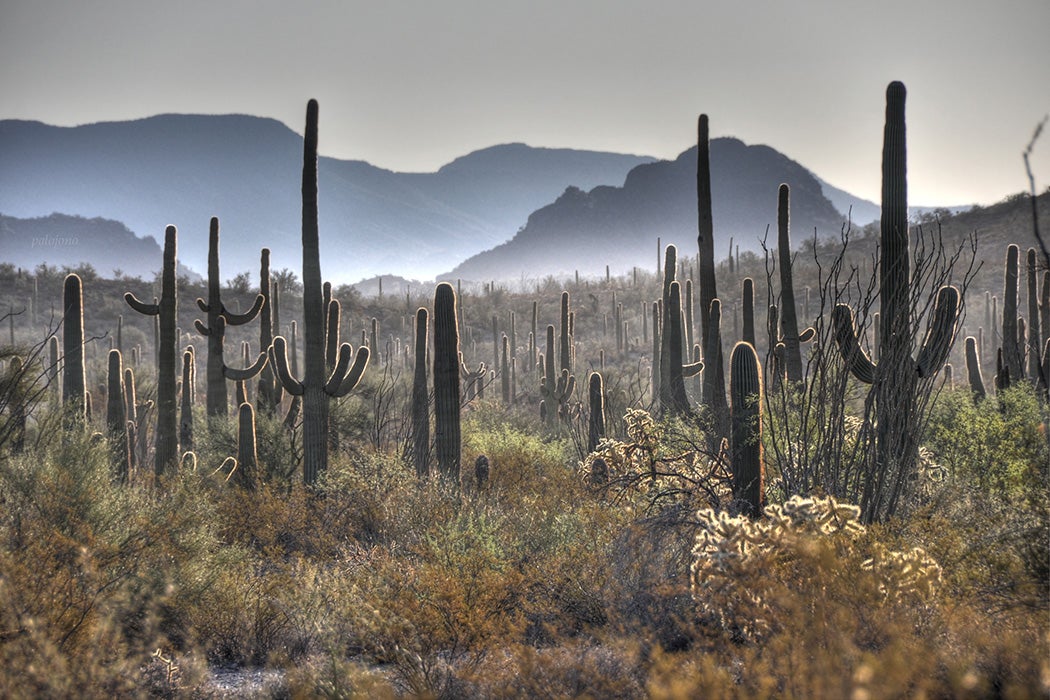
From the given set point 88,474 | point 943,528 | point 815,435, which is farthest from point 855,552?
point 88,474

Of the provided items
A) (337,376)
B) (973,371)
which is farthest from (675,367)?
(973,371)

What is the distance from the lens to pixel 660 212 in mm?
178375

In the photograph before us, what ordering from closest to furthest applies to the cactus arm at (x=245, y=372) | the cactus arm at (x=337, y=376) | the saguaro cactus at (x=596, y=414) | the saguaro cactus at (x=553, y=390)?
the cactus arm at (x=337, y=376), the saguaro cactus at (x=596, y=414), the cactus arm at (x=245, y=372), the saguaro cactus at (x=553, y=390)

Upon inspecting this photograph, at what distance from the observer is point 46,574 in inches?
245

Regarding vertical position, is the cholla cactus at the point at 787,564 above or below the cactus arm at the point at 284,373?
below

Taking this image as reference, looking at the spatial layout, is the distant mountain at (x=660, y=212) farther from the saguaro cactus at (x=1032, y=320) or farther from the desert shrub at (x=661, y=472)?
the desert shrub at (x=661, y=472)

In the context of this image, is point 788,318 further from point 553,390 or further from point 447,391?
point 553,390

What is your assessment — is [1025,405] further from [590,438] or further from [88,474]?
[88,474]

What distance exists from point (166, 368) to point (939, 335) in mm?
12752

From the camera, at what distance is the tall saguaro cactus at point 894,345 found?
7.06 metres

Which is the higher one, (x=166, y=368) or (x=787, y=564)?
(x=166, y=368)

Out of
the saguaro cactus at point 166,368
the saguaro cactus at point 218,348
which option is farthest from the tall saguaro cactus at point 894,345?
the saguaro cactus at point 218,348

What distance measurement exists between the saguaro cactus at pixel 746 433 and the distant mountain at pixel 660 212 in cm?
16395

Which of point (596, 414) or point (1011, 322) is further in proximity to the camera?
point (1011, 322)
